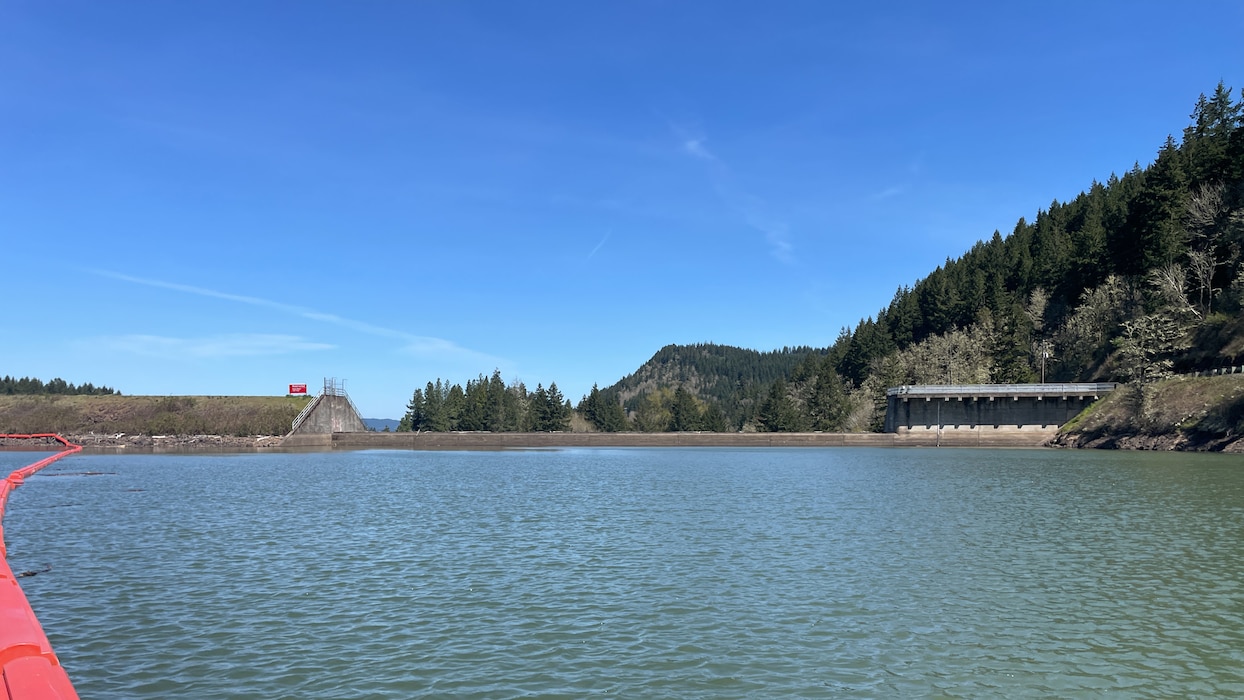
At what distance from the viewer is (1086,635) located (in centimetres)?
1378

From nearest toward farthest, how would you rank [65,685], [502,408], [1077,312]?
[65,685], [1077,312], [502,408]

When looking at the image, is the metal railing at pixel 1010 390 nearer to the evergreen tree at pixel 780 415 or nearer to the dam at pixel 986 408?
the dam at pixel 986 408

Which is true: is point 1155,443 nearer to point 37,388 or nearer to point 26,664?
point 26,664

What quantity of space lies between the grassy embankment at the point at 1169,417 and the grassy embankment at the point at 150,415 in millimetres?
115819

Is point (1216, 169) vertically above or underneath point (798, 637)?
above

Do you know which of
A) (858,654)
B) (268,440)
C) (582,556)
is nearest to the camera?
(858,654)

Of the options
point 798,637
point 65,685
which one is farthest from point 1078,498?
point 65,685

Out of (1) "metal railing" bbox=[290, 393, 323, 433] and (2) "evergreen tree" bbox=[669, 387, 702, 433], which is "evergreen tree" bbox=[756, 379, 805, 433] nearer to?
(2) "evergreen tree" bbox=[669, 387, 702, 433]

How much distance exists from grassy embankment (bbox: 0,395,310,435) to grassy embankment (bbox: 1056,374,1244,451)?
380 ft

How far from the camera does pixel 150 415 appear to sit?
5536 inches

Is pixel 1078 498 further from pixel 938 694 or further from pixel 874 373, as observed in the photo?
pixel 874 373

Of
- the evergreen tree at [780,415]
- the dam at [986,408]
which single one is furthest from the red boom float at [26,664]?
the evergreen tree at [780,415]

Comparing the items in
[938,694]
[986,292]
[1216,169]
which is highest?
[1216,169]

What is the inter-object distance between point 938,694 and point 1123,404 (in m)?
90.3
